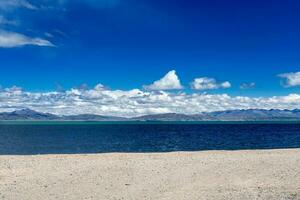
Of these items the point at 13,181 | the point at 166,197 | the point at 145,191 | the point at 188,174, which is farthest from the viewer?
the point at 188,174

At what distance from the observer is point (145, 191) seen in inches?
804

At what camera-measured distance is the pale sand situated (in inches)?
773

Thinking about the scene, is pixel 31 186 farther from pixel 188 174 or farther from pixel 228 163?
pixel 228 163

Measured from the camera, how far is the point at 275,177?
23656 millimetres

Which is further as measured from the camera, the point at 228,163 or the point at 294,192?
the point at 228,163

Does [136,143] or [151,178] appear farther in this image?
[136,143]

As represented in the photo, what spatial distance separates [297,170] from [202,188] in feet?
26.4

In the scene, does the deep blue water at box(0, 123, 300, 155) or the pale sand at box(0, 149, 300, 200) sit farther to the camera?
the deep blue water at box(0, 123, 300, 155)

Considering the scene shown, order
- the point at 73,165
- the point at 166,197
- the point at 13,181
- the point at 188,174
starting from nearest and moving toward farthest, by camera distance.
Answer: the point at 166,197 < the point at 13,181 < the point at 188,174 < the point at 73,165

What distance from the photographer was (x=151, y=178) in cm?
2381

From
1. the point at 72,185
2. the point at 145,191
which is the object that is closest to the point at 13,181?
the point at 72,185

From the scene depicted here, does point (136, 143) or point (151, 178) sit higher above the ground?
point (136, 143)

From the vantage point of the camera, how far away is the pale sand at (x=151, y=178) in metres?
19.6

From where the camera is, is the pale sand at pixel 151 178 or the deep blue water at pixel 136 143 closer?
the pale sand at pixel 151 178
